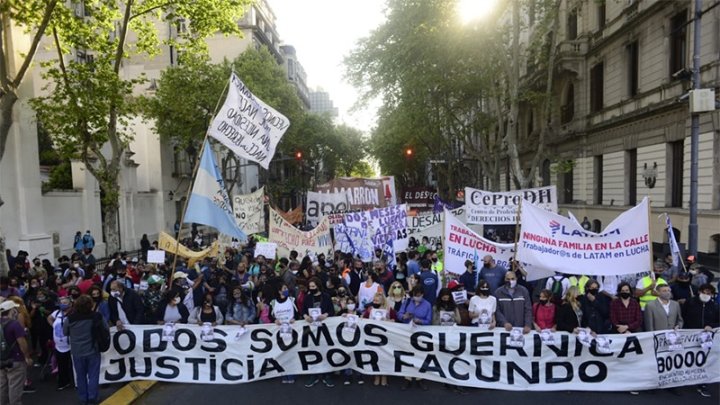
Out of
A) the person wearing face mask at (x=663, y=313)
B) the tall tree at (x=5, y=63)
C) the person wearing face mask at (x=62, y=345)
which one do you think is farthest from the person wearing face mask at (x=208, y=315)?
the tall tree at (x=5, y=63)

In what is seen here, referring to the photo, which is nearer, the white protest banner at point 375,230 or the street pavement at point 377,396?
the street pavement at point 377,396

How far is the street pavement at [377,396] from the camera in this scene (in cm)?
661

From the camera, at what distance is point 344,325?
7.25 meters

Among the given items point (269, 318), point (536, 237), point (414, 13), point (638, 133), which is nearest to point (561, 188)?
point (638, 133)

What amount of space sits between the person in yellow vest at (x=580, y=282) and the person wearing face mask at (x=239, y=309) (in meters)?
5.34

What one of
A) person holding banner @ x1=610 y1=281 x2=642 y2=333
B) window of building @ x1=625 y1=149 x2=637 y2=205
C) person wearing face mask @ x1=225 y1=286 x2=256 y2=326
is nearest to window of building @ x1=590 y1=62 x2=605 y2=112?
window of building @ x1=625 y1=149 x2=637 y2=205

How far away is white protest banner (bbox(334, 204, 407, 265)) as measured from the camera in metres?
12.6

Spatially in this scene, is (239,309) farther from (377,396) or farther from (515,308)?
(515,308)

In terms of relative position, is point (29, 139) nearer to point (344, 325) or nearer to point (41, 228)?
point (41, 228)

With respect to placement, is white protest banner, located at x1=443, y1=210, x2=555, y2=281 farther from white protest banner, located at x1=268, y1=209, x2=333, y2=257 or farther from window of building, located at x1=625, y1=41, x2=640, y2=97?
window of building, located at x1=625, y1=41, x2=640, y2=97

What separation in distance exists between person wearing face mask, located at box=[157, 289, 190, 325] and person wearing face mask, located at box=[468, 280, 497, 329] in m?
4.50

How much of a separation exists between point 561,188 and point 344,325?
2464 cm

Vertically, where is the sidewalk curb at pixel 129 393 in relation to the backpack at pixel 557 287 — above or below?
below

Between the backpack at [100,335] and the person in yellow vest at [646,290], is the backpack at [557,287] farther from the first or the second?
the backpack at [100,335]
